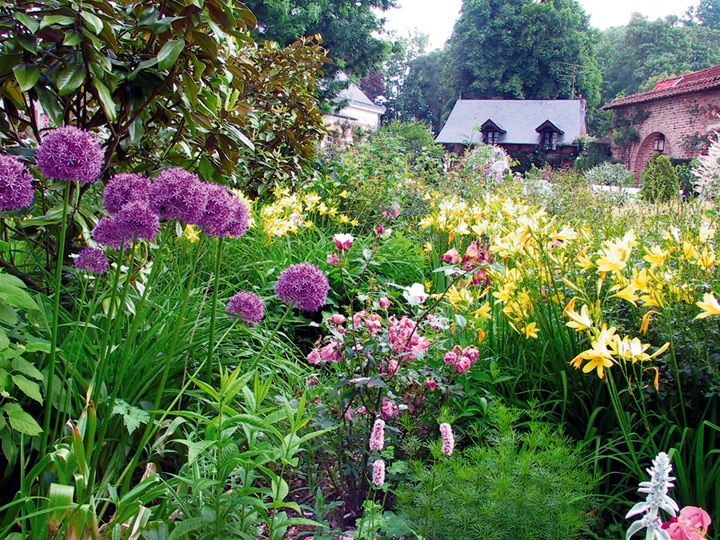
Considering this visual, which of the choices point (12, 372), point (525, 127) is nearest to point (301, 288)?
point (12, 372)

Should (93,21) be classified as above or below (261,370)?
above

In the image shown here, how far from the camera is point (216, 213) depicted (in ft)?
4.38

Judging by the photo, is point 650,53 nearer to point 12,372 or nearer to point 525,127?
point 525,127

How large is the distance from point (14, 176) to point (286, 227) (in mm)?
2255

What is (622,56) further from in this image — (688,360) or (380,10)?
(688,360)

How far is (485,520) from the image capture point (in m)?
1.41

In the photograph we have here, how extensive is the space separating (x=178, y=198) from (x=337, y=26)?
1767 centimetres

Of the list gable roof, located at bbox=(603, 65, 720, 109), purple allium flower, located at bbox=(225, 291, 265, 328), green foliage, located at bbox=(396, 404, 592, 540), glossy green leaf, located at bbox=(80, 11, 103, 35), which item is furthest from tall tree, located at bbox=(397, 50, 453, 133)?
green foliage, located at bbox=(396, 404, 592, 540)

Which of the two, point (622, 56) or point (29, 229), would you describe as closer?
point (29, 229)

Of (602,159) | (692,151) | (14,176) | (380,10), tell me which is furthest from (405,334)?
(602,159)

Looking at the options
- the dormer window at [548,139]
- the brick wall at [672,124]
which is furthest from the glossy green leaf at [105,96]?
the dormer window at [548,139]

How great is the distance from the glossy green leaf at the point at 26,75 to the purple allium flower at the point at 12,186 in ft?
2.32

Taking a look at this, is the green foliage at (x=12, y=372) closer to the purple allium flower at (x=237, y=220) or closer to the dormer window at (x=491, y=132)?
A: the purple allium flower at (x=237, y=220)

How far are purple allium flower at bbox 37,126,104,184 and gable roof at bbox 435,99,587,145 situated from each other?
119 feet
